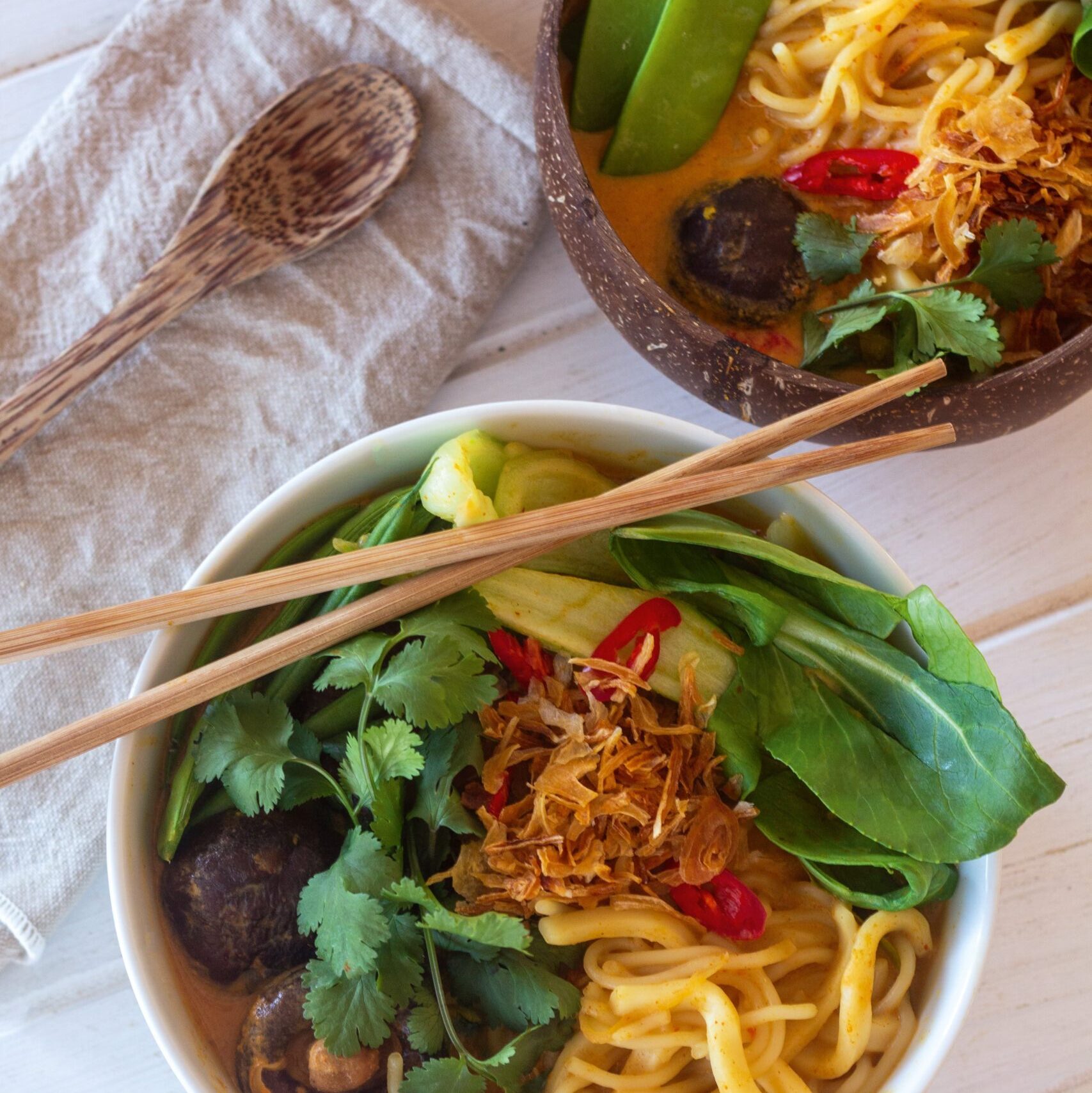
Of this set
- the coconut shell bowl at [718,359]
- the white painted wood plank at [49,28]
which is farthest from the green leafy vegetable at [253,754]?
the white painted wood plank at [49,28]

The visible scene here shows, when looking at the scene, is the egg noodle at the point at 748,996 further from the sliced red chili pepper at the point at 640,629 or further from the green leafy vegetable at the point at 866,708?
the sliced red chili pepper at the point at 640,629

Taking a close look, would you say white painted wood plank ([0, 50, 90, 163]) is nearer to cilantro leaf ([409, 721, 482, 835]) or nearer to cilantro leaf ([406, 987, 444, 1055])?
cilantro leaf ([409, 721, 482, 835])

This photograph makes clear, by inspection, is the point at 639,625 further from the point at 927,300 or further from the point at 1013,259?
the point at 1013,259

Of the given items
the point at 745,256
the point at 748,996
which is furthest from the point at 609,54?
the point at 748,996

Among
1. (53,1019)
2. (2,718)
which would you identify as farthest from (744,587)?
(53,1019)

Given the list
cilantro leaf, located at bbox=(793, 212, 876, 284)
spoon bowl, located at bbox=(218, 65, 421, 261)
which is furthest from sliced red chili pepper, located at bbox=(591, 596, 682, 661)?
spoon bowl, located at bbox=(218, 65, 421, 261)
